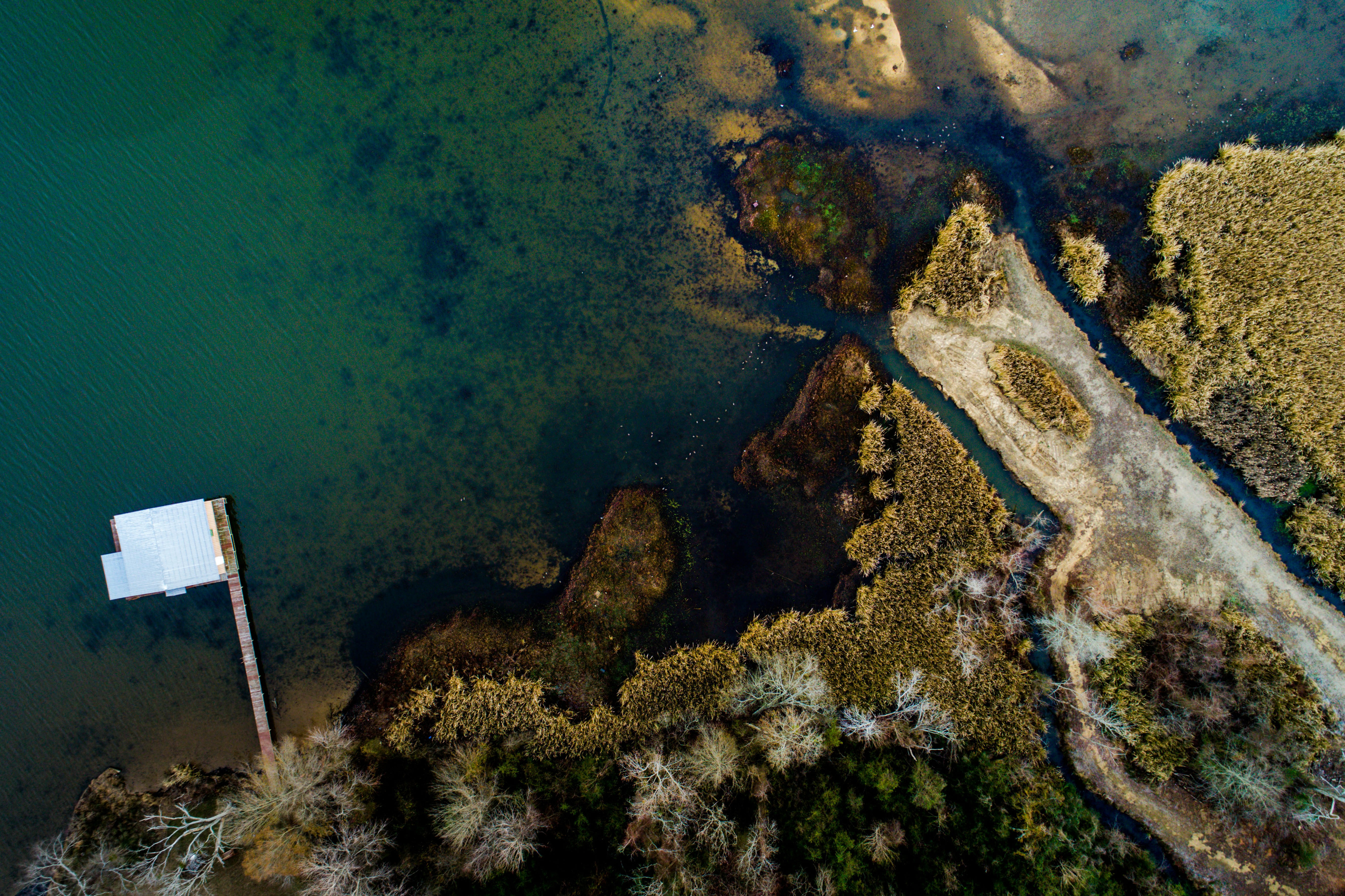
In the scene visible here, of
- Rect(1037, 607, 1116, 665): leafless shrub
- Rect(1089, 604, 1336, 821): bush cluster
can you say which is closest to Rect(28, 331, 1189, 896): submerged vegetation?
Rect(1037, 607, 1116, 665): leafless shrub

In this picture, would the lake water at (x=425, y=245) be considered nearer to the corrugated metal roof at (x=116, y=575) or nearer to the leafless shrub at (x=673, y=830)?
the corrugated metal roof at (x=116, y=575)

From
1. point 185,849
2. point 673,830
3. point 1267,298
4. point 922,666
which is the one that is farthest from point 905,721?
point 185,849

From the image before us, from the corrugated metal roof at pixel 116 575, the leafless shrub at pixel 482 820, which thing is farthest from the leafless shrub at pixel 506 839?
the corrugated metal roof at pixel 116 575

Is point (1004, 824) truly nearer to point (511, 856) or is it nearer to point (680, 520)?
point (680, 520)

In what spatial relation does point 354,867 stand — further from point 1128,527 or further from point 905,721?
point 1128,527

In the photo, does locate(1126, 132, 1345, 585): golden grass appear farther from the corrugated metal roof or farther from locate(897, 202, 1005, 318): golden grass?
the corrugated metal roof

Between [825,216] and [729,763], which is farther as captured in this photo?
[825,216]
